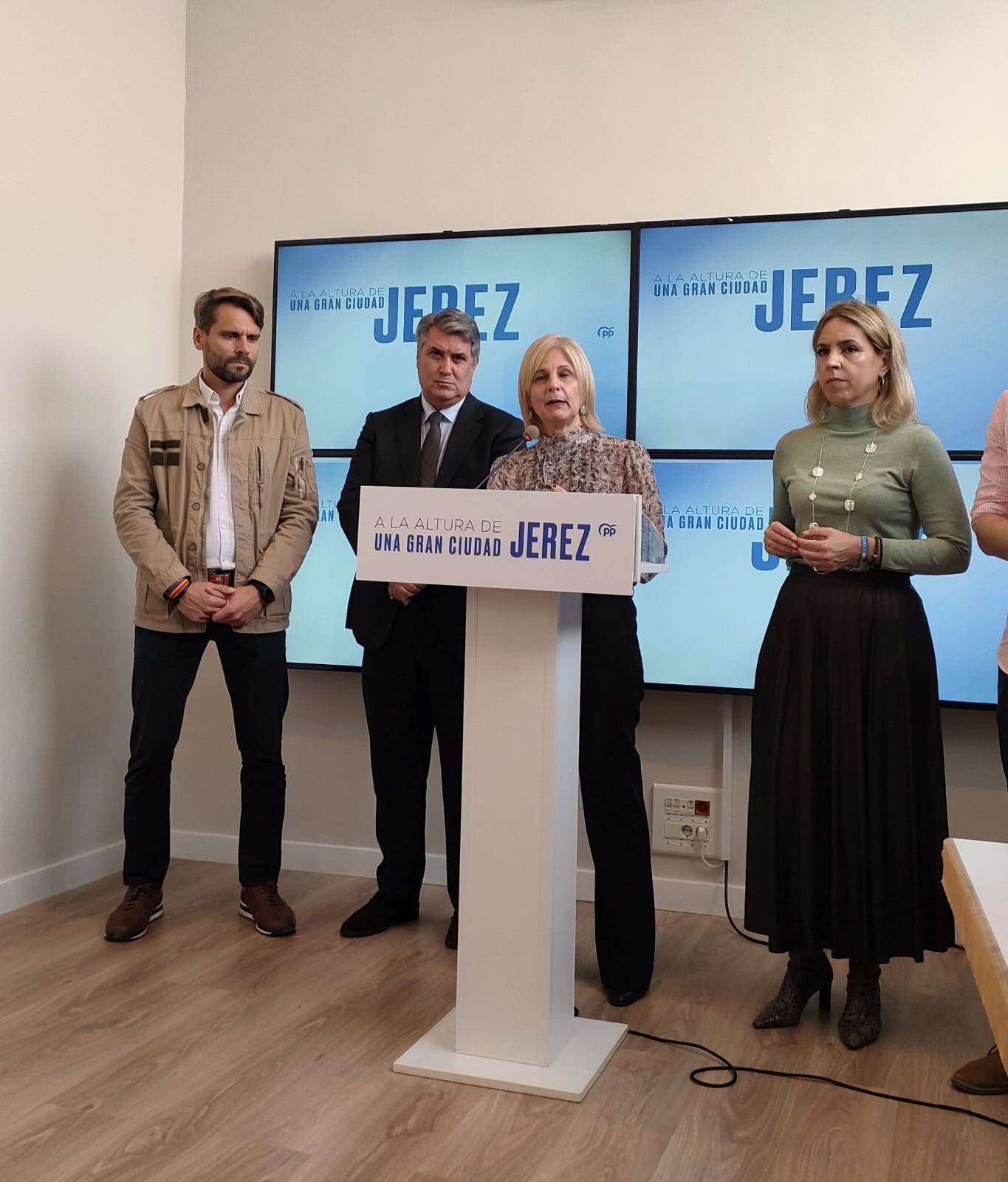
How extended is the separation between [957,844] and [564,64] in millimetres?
3102

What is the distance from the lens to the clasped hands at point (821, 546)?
7.97 ft

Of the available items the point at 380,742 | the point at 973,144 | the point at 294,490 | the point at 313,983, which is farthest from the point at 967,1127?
the point at 973,144

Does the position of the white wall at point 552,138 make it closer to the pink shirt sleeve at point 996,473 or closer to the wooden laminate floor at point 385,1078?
the wooden laminate floor at point 385,1078

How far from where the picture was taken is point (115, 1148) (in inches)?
77.0

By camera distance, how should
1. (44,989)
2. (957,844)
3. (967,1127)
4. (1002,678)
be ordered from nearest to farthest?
(957,844) → (967,1127) → (1002,678) → (44,989)

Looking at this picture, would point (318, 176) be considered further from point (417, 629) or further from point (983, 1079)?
point (983, 1079)

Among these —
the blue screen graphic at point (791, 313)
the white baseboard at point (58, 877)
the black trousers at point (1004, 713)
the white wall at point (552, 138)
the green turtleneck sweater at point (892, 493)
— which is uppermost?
the white wall at point (552, 138)

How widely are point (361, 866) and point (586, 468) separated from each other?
1.79 m

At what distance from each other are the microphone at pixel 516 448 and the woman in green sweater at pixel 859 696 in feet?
1.91

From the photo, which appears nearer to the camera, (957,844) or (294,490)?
(957,844)

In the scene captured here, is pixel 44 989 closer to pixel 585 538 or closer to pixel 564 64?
pixel 585 538

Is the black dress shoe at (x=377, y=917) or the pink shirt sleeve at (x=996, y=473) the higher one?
the pink shirt sleeve at (x=996, y=473)

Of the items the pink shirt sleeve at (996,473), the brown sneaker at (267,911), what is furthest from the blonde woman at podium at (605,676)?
the brown sneaker at (267,911)

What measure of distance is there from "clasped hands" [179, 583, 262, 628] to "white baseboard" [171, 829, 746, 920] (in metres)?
1.03
